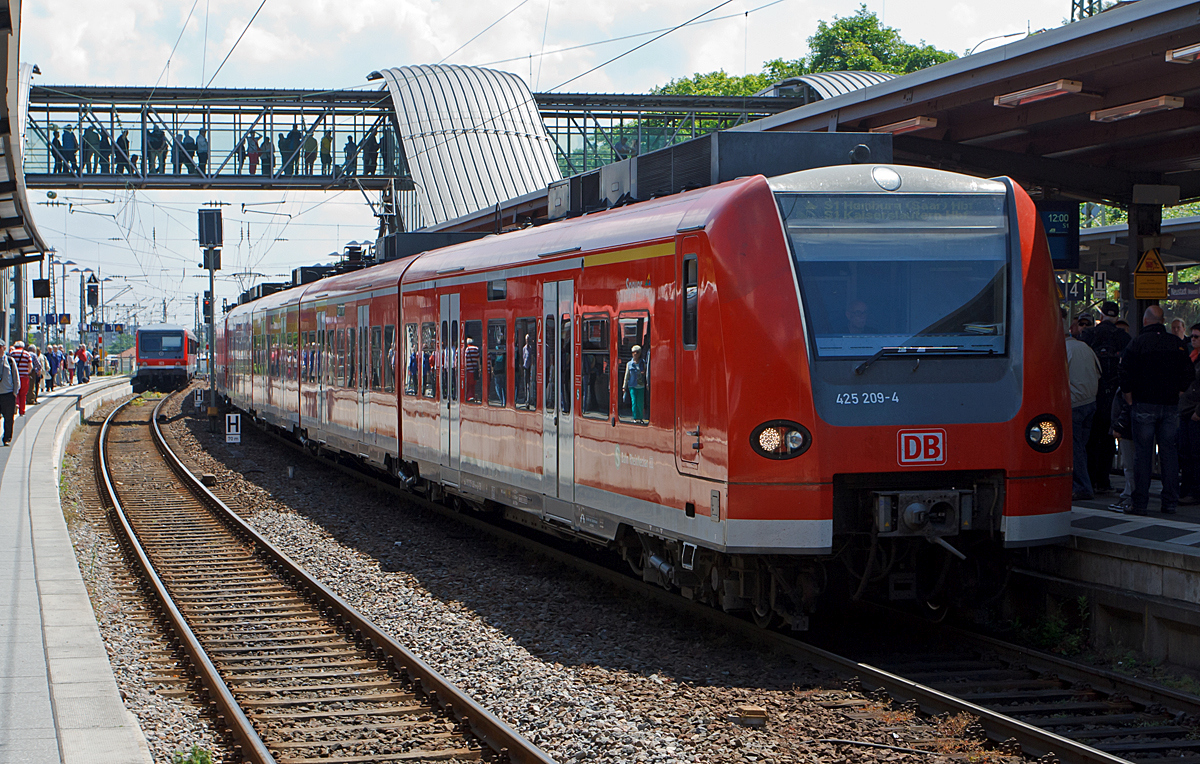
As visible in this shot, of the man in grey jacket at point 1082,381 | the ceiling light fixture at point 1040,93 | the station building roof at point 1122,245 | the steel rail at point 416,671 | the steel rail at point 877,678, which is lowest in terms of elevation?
the steel rail at point 416,671

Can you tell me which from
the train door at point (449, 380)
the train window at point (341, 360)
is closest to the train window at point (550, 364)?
the train door at point (449, 380)

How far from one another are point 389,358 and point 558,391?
6.19 metres

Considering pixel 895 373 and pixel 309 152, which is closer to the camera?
pixel 895 373

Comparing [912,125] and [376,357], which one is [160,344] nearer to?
[376,357]

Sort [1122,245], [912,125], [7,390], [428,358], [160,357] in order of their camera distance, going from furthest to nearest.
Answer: [160,357] → [1122,245] → [7,390] → [428,358] → [912,125]

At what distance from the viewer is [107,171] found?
51.7 meters

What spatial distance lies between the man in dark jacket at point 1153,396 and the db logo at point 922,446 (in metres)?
3.00

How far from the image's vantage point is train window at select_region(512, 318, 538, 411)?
11.3m

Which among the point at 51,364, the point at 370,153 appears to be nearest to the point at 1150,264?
the point at 51,364

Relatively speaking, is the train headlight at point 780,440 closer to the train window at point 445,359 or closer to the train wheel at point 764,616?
the train wheel at point 764,616

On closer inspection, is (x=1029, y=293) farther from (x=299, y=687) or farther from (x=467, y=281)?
(x=467, y=281)

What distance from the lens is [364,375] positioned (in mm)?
17875

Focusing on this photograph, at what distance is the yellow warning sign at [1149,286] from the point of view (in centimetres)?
1401

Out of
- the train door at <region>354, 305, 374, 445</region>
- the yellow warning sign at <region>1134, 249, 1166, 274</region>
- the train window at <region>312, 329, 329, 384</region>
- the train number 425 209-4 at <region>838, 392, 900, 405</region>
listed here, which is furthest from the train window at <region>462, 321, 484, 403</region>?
the train window at <region>312, 329, 329, 384</region>
